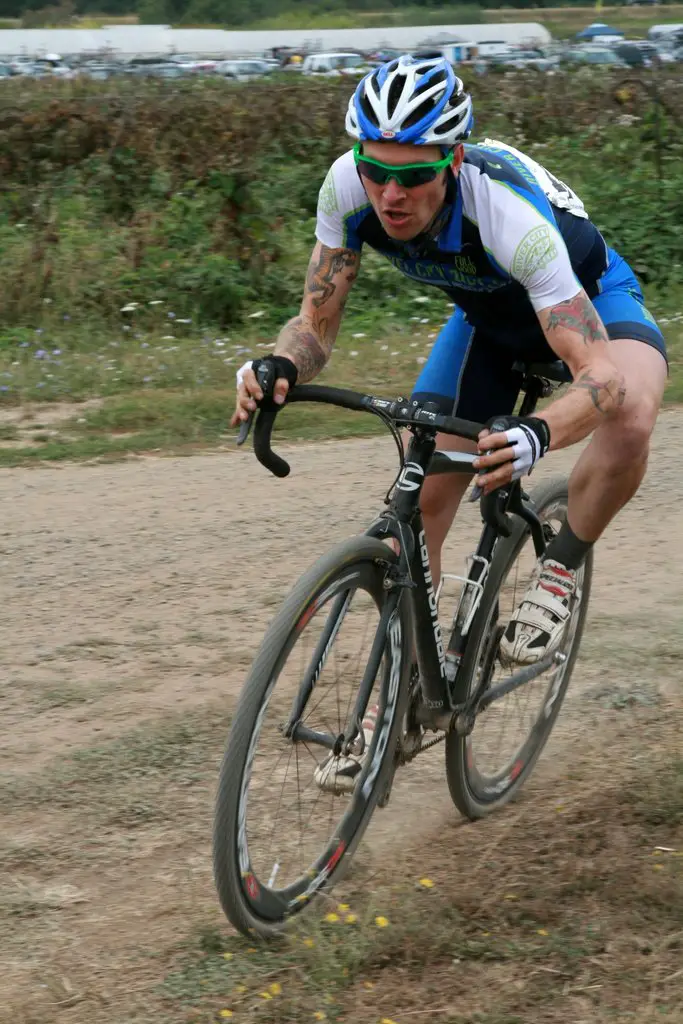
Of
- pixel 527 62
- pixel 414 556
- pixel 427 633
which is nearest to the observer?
pixel 414 556

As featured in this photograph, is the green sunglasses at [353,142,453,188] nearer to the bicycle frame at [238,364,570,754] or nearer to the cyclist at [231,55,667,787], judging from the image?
the cyclist at [231,55,667,787]

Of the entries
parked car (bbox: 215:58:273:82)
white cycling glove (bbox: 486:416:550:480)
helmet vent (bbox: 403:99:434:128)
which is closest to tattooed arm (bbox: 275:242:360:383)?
helmet vent (bbox: 403:99:434:128)

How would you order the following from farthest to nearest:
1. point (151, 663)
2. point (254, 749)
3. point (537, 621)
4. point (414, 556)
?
1. point (151, 663)
2. point (537, 621)
3. point (414, 556)
4. point (254, 749)

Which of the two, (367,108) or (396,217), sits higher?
(367,108)

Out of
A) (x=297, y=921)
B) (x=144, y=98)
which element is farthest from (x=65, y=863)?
(x=144, y=98)

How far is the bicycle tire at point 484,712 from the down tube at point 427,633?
112 millimetres

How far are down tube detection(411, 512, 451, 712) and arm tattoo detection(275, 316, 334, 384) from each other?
555 millimetres

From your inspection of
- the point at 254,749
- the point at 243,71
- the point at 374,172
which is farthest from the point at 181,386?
the point at 243,71

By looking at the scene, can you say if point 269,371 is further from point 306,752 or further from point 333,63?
point 333,63

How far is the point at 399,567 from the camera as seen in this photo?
11.0 feet

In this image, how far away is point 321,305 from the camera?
3779mm

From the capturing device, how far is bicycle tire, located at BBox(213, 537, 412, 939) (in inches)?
116

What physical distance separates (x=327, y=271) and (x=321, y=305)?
0.31ft

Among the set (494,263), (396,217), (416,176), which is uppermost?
(416,176)
